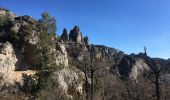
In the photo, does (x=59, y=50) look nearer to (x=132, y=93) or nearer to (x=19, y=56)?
(x=19, y=56)

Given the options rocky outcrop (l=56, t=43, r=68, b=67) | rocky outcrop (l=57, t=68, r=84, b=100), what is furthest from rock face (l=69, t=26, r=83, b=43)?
rocky outcrop (l=57, t=68, r=84, b=100)

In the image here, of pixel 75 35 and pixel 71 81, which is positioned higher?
pixel 75 35

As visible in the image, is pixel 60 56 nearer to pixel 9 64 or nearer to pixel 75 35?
pixel 9 64

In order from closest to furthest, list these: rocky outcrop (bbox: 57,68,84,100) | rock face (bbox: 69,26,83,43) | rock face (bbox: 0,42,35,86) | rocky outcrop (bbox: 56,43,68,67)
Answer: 1. rock face (bbox: 0,42,35,86)
2. rocky outcrop (bbox: 57,68,84,100)
3. rocky outcrop (bbox: 56,43,68,67)
4. rock face (bbox: 69,26,83,43)

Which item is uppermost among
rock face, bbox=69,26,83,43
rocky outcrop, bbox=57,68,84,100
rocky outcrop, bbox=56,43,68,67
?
rock face, bbox=69,26,83,43

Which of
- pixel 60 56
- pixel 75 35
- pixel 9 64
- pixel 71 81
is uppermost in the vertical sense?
pixel 75 35

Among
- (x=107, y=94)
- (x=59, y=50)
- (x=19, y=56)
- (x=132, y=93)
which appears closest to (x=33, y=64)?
(x=19, y=56)

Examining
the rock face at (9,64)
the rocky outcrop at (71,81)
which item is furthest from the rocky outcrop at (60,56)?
the rock face at (9,64)

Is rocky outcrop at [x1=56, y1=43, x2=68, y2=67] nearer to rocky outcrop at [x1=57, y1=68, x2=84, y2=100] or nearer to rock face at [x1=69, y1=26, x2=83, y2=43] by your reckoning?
rocky outcrop at [x1=57, y1=68, x2=84, y2=100]

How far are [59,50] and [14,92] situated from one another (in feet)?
69.9

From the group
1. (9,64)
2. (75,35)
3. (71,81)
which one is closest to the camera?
(9,64)

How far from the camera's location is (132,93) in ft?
262

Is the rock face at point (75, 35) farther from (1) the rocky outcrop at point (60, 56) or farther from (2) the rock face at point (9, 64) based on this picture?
(2) the rock face at point (9, 64)

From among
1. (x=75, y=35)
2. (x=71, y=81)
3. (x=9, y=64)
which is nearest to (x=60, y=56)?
(x=71, y=81)
